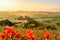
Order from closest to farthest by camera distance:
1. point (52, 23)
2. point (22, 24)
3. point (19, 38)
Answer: point (19, 38) < point (22, 24) < point (52, 23)

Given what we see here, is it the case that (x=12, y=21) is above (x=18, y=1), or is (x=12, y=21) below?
below

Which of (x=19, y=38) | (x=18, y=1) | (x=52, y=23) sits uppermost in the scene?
(x=18, y=1)

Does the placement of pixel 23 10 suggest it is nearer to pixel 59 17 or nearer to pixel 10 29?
pixel 59 17

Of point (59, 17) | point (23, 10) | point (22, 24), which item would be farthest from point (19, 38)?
point (59, 17)

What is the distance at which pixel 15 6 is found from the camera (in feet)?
6.68

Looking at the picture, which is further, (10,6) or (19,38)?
(10,6)

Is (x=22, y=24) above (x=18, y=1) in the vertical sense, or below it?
below

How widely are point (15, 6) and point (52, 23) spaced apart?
1.64 ft

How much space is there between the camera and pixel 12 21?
1.94m

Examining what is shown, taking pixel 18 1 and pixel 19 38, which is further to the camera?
pixel 18 1

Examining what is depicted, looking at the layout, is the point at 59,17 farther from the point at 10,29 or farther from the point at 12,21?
the point at 10,29

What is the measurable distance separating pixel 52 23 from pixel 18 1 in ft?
1.64

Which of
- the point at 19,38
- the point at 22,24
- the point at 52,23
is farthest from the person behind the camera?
the point at 52,23

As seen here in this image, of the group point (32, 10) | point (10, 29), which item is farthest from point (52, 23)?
point (10, 29)
